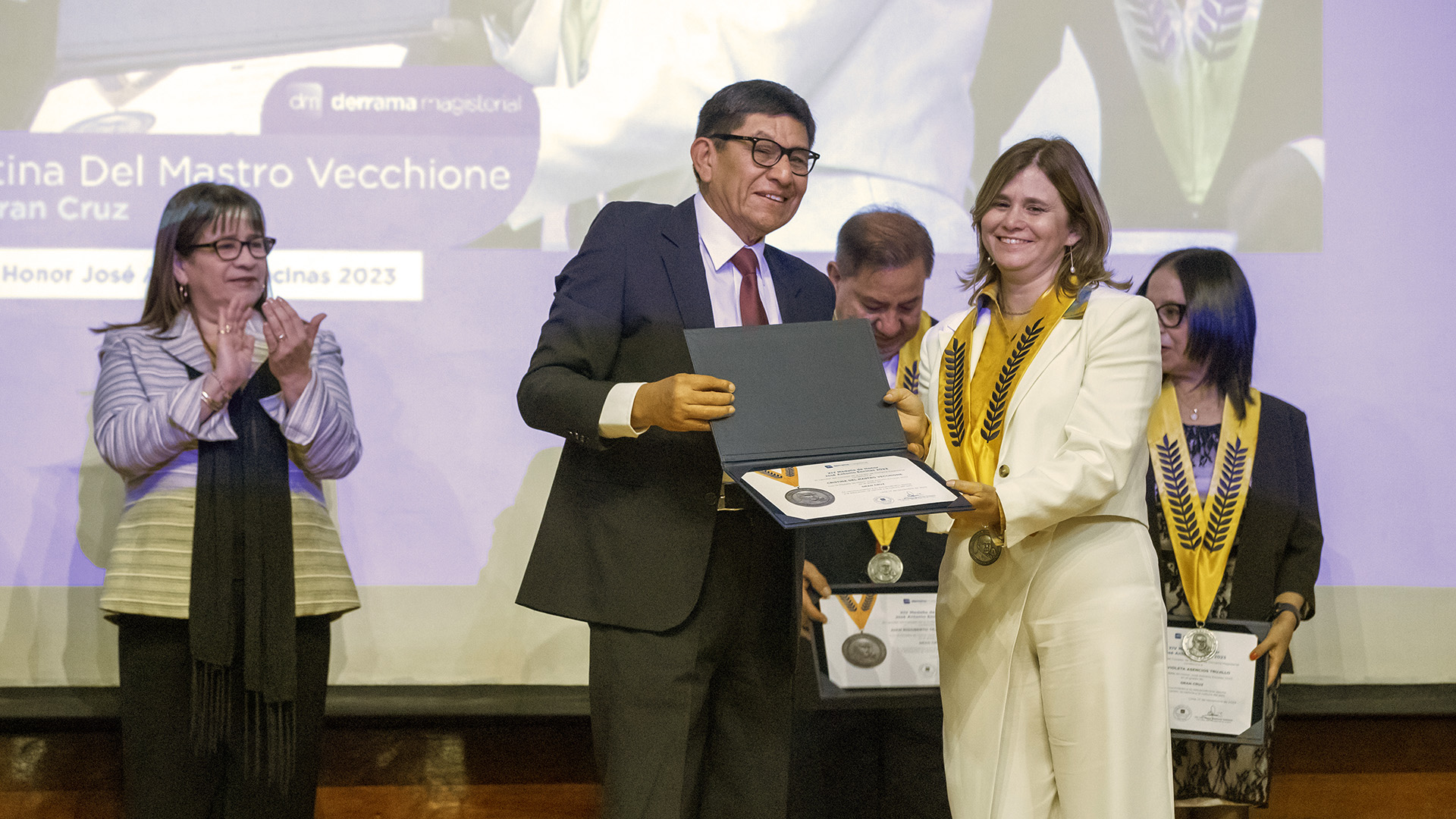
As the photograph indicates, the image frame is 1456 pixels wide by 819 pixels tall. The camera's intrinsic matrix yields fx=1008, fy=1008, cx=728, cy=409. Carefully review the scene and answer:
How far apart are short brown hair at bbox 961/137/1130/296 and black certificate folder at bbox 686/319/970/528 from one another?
432 mm

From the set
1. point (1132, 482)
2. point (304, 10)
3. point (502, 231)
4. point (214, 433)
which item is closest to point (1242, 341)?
point (1132, 482)

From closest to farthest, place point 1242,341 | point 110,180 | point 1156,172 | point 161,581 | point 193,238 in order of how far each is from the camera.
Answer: point 161,581
point 193,238
point 1242,341
point 110,180
point 1156,172

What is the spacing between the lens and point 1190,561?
8.46 feet

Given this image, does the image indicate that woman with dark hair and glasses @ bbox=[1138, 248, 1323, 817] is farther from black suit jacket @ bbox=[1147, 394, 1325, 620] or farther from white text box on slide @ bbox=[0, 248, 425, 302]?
white text box on slide @ bbox=[0, 248, 425, 302]

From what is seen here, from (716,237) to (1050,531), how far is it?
0.81m

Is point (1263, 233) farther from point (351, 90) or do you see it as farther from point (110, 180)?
point (110, 180)

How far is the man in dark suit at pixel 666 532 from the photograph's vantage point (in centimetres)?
171

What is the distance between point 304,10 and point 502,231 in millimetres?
907

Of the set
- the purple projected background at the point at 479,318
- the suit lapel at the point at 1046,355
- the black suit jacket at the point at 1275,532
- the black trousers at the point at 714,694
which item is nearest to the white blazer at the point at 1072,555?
the suit lapel at the point at 1046,355

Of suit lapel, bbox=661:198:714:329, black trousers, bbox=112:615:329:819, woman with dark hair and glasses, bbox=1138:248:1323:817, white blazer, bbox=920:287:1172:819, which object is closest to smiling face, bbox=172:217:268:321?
black trousers, bbox=112:615:329:819

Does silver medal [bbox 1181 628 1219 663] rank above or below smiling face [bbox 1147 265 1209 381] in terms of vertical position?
below

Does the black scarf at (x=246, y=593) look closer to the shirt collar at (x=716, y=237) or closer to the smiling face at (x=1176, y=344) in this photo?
the shirt collar at (x=716, y=237)

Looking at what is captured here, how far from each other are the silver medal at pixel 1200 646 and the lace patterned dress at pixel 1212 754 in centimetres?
10

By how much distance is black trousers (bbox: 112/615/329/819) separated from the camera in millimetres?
2312
